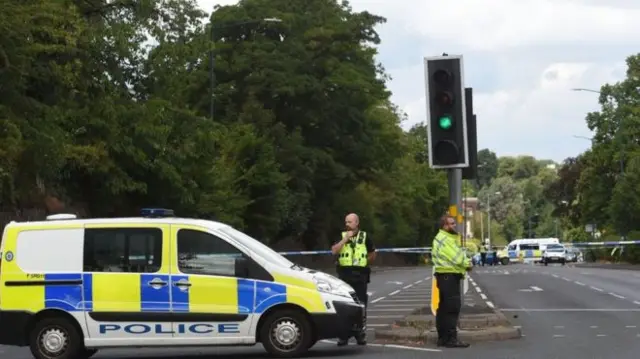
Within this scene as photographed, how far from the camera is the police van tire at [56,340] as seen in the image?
13367mm

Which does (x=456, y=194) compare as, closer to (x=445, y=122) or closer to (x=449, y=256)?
(x=445, y=122)

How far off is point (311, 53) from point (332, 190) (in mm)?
8384

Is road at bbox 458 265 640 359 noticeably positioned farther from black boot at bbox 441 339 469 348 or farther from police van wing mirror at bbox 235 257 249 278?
police van wing mirror at bbox 235 257 249 278

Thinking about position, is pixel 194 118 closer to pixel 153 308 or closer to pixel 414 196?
pixel 153 308

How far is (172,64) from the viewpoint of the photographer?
121 feet

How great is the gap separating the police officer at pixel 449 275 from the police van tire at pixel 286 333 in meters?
1.89

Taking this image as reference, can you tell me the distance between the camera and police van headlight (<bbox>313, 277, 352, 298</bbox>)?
1354 centimetres

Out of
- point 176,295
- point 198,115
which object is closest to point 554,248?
point 198,115

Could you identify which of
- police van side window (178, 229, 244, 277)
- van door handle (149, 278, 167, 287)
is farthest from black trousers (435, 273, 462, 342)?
van door handle (149, 278, 167, 287)

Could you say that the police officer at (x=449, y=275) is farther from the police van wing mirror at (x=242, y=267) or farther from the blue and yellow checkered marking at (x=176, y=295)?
the police van wing mirror at (x=242, y=267)

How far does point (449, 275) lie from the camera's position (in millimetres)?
14266

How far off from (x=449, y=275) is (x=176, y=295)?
3.46 metres

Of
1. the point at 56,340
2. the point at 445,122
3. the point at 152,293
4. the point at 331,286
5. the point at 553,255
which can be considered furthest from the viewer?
the point at 553,255

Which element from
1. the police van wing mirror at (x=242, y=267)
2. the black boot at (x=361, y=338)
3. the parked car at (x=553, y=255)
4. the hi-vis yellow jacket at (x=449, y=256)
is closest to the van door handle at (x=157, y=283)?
the police van wing mirror at (x=242, y=267)
